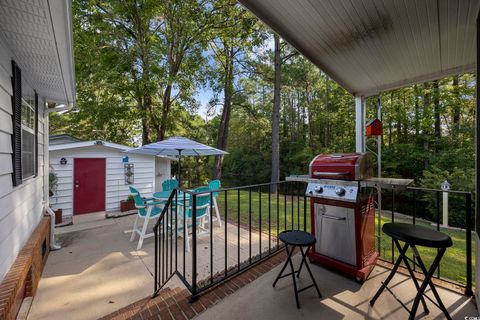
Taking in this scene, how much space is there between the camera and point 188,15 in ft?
24.3

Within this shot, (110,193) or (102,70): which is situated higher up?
(102,70)

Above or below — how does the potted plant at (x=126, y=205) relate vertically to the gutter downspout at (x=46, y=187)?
below

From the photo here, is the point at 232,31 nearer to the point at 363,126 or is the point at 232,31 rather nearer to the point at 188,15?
the point at 188,15

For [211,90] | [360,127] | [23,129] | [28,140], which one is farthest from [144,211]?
[211,90]

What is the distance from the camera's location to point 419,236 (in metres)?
1.63

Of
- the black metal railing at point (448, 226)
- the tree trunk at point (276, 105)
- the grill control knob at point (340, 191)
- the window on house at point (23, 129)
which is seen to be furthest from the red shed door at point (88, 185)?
the black metal railing at point (448, 226)

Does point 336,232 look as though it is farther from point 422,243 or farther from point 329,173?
point 422,243

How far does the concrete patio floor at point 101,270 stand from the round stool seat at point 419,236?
2.26 meters

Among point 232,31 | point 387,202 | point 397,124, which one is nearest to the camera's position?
point 232,31

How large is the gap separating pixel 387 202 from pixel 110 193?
12.4 m

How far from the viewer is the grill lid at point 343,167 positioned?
2.14m

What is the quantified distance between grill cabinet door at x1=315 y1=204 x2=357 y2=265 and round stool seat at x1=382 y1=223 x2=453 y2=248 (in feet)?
1.30

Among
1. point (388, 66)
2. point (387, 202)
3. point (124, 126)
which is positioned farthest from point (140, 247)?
point (387, 202)

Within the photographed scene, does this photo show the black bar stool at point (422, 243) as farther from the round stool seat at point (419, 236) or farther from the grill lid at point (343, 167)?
the grill lid at point (343, 167)
